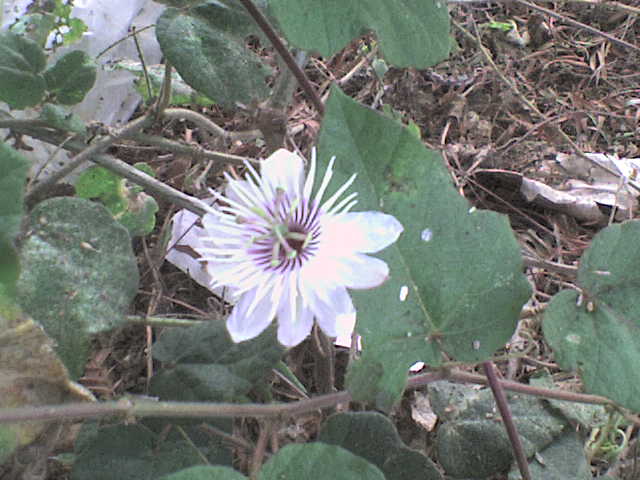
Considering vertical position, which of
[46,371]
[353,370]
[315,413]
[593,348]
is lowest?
[315,413]

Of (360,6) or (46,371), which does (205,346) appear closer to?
(46,371)

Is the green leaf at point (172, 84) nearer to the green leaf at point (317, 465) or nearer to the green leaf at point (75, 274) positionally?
the green leaf at point (75, 274)

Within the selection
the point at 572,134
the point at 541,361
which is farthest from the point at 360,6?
the point at 572,134

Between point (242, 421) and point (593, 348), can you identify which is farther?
point (242, 421)

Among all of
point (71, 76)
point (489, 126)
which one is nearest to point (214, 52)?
point (71, 76)

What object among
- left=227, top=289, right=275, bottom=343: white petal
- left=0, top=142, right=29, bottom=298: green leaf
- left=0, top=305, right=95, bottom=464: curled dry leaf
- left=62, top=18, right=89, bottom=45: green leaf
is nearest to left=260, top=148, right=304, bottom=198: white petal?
left=227, top=289, right=275, bottom=343: white petal

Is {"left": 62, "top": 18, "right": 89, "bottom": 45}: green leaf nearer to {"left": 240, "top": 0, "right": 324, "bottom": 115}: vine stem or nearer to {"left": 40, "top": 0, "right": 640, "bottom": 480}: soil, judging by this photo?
{"left": 40, "top": 0, "right": 640, "bottom": 480}: soil

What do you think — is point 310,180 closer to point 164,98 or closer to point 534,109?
point 164,98
